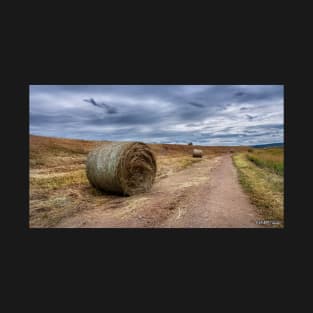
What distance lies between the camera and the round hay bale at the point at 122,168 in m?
6.36

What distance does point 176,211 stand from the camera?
5.33 metres

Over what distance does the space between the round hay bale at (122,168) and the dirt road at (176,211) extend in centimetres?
32

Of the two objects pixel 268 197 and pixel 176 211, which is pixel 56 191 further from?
pixel 268 197

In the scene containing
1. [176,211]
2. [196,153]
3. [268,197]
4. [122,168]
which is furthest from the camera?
[196,153]

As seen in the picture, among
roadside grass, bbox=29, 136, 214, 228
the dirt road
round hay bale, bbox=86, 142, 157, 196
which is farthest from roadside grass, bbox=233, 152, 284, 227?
roadside grass, bbox=29, 136, 214, 228

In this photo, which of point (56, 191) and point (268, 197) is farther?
point (56, 191)

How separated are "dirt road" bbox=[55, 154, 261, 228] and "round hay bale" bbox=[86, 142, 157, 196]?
0.32 metres

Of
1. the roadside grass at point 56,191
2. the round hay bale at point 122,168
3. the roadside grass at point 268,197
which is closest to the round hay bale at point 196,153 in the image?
the roadside grass at point 56,191

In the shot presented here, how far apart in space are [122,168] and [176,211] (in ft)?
5.65

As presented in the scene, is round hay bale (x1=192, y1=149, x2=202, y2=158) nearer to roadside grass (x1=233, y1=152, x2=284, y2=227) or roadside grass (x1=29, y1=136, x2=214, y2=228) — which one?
roadside grass (x1=29, y1=136, x2=214, y2=228)

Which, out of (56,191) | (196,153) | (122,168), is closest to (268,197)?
(122,168)

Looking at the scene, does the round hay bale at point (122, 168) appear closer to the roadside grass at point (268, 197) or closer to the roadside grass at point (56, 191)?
the roadside grass at point (56, 191)

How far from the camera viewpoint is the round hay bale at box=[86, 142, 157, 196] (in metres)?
6.36

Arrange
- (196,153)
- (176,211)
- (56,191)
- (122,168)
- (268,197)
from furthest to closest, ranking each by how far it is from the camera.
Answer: (196,153) → (56,191) → (122,168) → (268,197) → (176,211)
